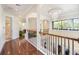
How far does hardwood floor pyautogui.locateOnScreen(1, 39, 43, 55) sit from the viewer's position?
5.90 ft

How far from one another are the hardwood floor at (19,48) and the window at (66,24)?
1.66 feet

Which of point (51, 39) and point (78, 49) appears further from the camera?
point (51, 39)

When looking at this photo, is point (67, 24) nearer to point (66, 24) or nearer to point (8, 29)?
point (66, 24)

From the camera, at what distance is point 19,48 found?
180 cm

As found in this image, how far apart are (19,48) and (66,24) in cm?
84

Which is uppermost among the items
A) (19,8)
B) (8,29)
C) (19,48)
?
(19,8)

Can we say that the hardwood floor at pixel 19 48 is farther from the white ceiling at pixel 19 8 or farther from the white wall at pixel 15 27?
the white ceiling at pixel 19 8

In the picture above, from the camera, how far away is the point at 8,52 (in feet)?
5.93

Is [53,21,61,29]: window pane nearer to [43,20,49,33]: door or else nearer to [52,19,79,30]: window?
[52,19,79,30]: window

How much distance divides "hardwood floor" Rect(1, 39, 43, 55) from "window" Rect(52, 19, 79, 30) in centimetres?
51

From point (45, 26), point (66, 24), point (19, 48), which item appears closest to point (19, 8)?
point (45, 26)
